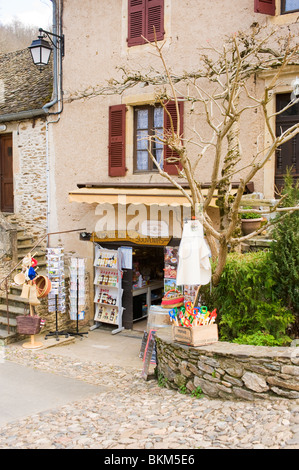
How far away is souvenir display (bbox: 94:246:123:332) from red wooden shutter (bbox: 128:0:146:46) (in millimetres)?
5064

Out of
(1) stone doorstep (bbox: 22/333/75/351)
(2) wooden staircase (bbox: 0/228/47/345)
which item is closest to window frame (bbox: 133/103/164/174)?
(2) wooden staircase (bbox: 0/228/47/345)

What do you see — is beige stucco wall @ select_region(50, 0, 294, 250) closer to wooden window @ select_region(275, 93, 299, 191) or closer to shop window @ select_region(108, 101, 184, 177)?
shop window @ select_region(108, 101, 184, 177)

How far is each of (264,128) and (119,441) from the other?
6.95 m

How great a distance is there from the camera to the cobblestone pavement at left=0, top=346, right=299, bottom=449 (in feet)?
16.7

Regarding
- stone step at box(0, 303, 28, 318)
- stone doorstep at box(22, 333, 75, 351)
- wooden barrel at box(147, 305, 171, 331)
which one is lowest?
stone doorstep at box(22, 333, 75, 351)

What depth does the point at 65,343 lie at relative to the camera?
11023 millimetres

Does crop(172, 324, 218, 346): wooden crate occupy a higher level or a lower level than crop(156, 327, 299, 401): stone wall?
higher

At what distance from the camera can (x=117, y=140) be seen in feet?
38.2

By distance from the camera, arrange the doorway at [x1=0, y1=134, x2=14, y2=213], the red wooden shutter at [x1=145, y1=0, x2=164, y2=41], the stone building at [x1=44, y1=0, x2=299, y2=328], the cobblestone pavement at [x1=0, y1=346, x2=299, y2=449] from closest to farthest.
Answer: the cobblestone pavement at [x1=0, y1=346, x2=299, y2=449], the stone building at [x1=44, y1=0, x2=299, y2=328], the red wooden shutter at [x1=145, y1=0, x2=164, y2=41], the doorway at [x1=0, y1=134, x2=14, y2=213]

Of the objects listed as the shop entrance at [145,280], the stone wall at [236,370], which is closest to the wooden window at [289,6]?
the shop entrance at [145,280]

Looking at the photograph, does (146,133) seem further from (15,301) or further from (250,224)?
(15,301)

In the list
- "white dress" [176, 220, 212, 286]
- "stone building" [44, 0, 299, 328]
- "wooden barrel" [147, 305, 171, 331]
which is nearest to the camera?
"white dress" [176, 220, 212, 286]
